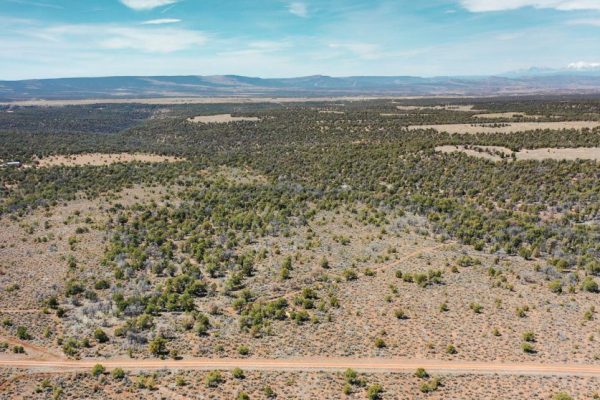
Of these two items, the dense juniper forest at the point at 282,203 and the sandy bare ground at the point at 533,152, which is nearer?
the dense juniper forest at the point at 282,203

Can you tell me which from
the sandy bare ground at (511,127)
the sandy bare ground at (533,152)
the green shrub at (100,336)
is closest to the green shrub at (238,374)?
the green shrub at (100,336)

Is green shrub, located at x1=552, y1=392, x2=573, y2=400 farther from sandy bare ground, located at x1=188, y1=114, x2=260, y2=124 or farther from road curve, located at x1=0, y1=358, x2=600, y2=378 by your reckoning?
sandy bare ground, located at x1=188, y1=114, x2=260, y2=124

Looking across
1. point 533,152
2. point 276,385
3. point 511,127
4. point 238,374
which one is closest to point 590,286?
point 276,385

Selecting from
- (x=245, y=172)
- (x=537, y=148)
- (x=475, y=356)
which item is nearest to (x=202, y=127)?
(x=245, y=172)

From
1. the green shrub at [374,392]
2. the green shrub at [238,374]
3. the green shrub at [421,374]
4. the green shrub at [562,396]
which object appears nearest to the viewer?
the green shrub at [562,396]

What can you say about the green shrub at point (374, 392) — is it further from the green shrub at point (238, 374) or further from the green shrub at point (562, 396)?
the green shrub at point (562, 396)

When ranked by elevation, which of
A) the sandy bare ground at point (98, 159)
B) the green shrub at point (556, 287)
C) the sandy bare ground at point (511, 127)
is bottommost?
the green shrub at point (556, 287)
